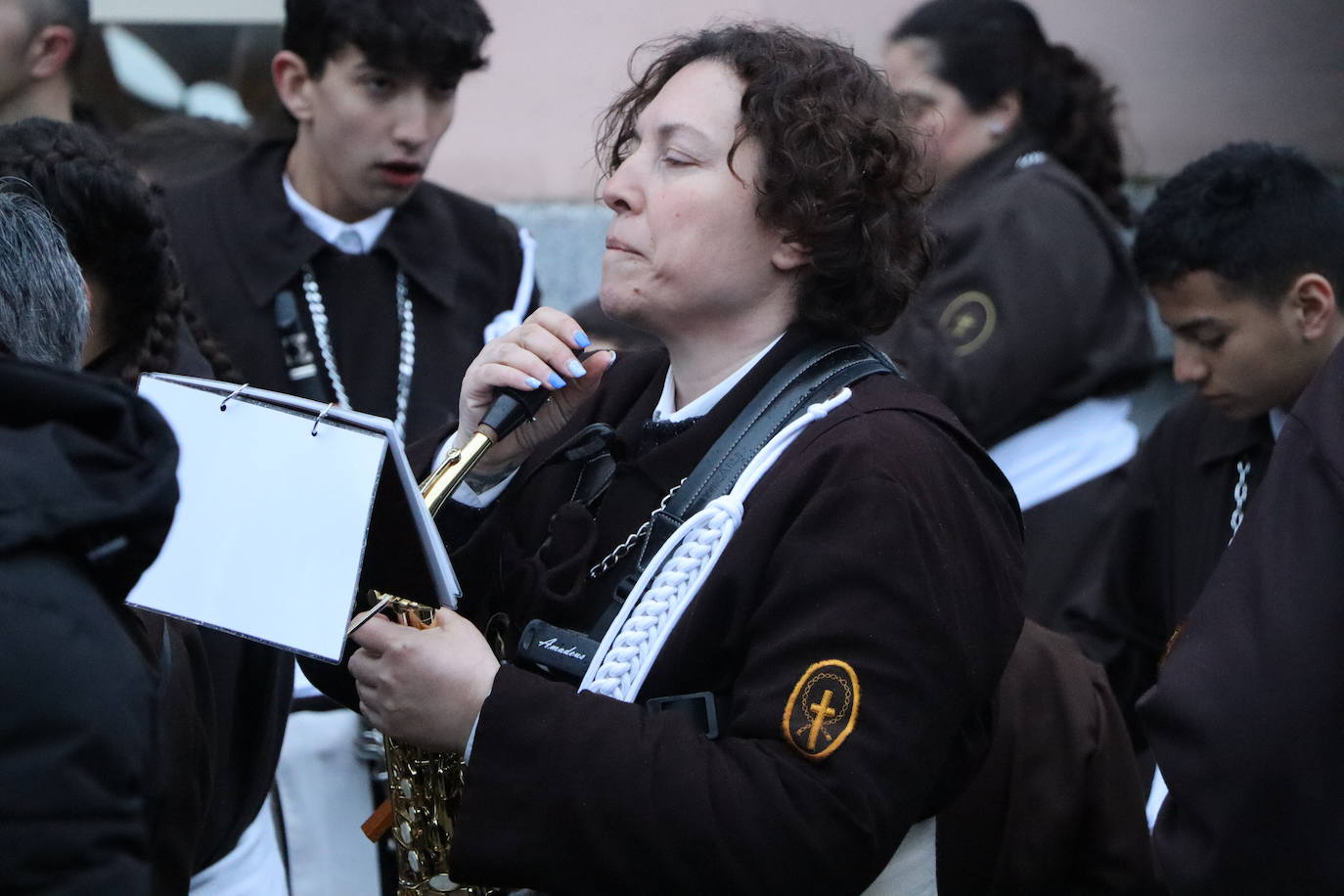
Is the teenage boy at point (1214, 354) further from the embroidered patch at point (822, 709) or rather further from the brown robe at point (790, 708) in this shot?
the embroidered patch at point (822, 709)

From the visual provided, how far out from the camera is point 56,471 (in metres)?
1.43

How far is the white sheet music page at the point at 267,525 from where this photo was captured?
1.78m

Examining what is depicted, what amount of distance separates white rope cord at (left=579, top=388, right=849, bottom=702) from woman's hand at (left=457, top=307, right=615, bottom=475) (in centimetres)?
28

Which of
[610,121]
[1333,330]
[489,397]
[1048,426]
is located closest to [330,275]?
[610,121]

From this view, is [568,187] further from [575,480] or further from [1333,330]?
[575,480]

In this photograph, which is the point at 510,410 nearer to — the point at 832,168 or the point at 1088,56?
the point at 832,168

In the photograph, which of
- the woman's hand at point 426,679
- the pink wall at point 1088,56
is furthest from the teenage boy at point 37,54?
the woman's hand at point 426,679

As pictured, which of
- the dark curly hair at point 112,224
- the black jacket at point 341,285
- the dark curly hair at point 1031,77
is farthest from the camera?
the dark curly hair at point 1031,77

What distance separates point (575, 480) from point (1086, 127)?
9.08 feet

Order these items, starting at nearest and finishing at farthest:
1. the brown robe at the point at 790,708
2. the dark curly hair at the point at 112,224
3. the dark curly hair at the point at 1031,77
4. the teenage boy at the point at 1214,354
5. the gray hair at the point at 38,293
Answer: the gray hair at the point at 38,293
the brown robe at the point at 790,708
the dark curly hair at the point at 112,224
the teenage boy at the point at 1214,354
the dark curly hair at the point at 1031,77

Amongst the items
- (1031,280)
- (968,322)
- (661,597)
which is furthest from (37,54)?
(661,597)

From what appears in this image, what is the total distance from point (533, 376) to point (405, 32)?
158 cm

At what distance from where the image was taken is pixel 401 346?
3553mm

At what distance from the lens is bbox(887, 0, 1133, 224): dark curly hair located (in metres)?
4.44
